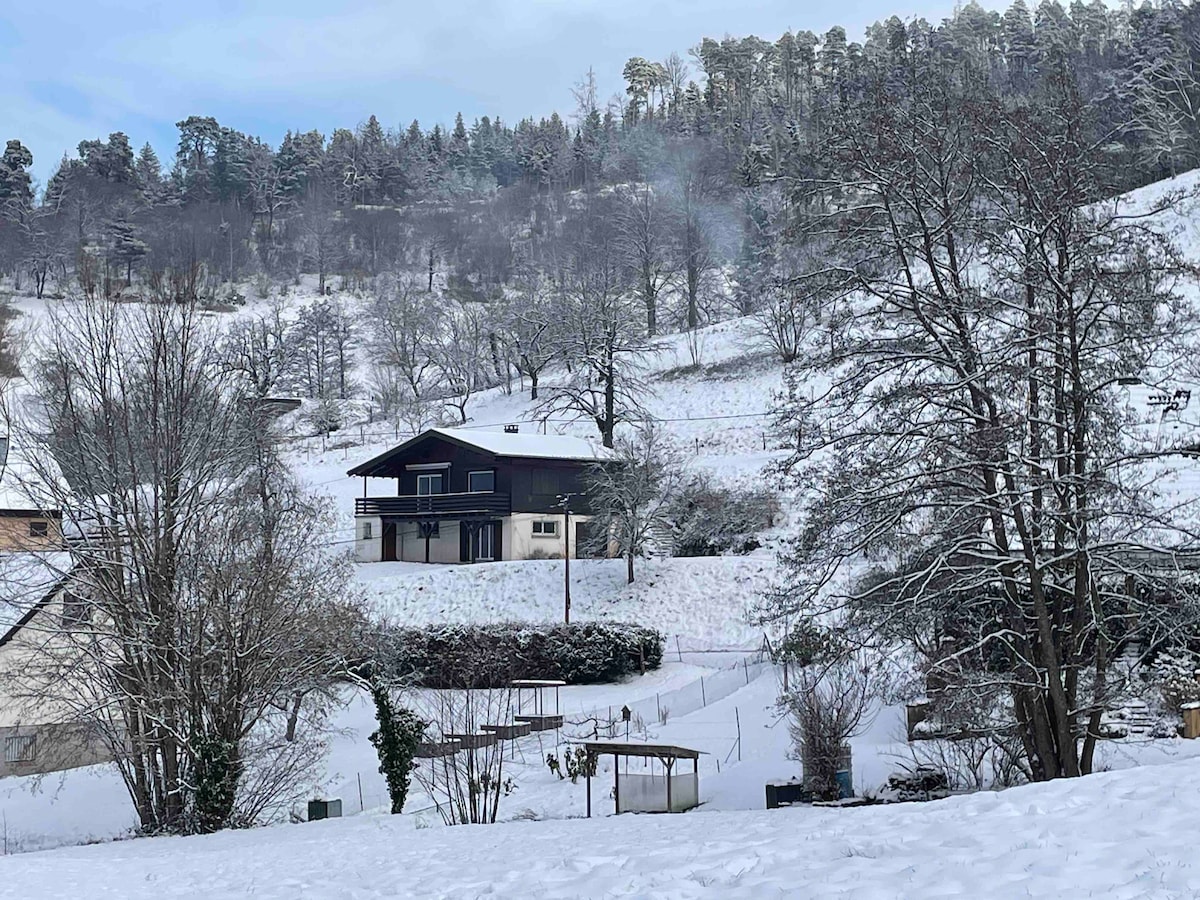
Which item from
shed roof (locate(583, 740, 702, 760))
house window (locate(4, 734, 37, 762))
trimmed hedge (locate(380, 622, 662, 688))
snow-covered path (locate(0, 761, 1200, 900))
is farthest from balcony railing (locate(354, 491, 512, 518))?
snow-covered path (locate(0, 761, 1200, 900))

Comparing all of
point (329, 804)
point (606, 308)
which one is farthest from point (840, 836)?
point (606, 308)

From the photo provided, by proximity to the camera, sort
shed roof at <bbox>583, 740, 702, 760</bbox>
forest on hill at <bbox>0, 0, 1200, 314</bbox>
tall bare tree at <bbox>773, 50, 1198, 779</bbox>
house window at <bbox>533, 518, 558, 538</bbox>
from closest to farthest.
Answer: tall bare tree at <bbox>773, 50, 1198, 779</bbox>, shed roof at <bbox>583, 740, 702, 760</bbox>, house window at <bbox>533, 518, 558, 538</bbox>, forest on hill at <bbox>0, 0, 1200, 314</bbox>

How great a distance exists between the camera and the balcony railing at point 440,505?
46219 millimetres

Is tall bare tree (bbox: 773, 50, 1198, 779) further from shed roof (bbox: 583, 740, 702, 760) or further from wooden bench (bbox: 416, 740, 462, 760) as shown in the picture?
wooden bench (bbox: 416, 740, 462, 760)

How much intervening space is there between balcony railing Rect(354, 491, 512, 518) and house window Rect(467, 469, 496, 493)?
95 cm

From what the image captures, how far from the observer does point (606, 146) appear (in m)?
133

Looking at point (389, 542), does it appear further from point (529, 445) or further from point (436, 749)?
point (436, 749)

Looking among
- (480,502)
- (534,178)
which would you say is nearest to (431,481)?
(480,502)

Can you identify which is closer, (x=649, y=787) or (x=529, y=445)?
(x=649, y=787)

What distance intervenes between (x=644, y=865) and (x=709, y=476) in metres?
37.1

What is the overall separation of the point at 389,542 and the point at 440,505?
406cm

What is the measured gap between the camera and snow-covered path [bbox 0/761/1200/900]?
707cm

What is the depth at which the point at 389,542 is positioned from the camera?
50062 mm

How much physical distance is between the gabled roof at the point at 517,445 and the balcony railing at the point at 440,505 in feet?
5.62
